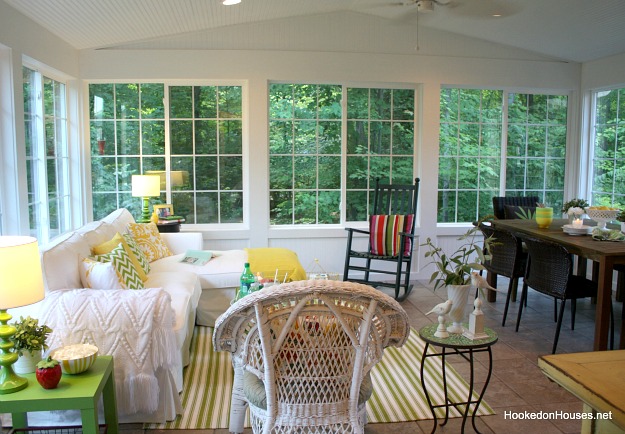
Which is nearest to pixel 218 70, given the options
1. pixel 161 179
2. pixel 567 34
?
pixel 161 179

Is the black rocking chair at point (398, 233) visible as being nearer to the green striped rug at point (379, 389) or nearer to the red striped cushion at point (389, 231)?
the red striped cushion at point (389, 231)

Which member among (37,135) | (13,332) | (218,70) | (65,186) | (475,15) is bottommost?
(13,332)

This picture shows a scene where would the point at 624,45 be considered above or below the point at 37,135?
above

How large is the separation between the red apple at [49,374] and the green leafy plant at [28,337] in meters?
0.13

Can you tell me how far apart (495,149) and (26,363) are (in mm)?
5410

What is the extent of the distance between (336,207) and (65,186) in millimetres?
2790

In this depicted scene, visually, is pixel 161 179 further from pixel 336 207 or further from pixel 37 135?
pixel 336 207

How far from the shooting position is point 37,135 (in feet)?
15.1

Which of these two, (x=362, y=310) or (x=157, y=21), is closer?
(x=362, y=310)

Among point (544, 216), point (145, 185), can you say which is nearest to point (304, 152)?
point (145, 185)

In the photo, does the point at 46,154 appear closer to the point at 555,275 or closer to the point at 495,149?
the point at 555,275

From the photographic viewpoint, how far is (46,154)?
4.82 meters

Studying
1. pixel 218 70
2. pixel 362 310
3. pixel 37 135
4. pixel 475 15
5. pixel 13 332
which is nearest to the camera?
pixel 362 310

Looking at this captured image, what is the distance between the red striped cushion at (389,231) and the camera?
5496mm
